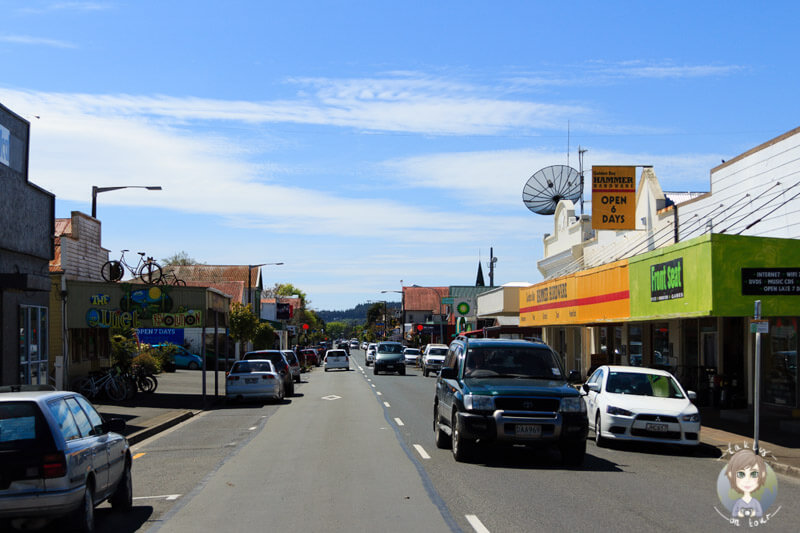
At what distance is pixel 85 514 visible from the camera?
26.1 ft

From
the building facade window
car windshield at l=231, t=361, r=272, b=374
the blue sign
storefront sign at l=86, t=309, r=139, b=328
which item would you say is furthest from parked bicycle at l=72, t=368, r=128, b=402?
the blue sign

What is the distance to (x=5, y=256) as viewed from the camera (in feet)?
60.5

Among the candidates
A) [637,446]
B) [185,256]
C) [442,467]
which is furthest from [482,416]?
[185,256]

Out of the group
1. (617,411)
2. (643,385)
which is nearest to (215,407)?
(643,385)

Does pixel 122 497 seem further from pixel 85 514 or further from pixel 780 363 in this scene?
pixel 780 363

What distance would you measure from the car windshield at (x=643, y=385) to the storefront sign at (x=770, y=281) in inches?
98.0

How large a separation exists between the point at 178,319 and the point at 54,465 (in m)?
20.9

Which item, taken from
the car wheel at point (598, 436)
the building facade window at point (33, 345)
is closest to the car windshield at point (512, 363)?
the car wheel at point (598, 436)

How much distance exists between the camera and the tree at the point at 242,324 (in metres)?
59.2

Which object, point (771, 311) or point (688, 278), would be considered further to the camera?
point (688, 278)

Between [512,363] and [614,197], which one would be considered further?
[614,197]

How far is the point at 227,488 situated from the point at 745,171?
17526 millimetres

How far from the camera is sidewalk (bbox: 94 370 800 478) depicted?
48.8ft

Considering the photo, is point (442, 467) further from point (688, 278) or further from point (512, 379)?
point (688, 278)
